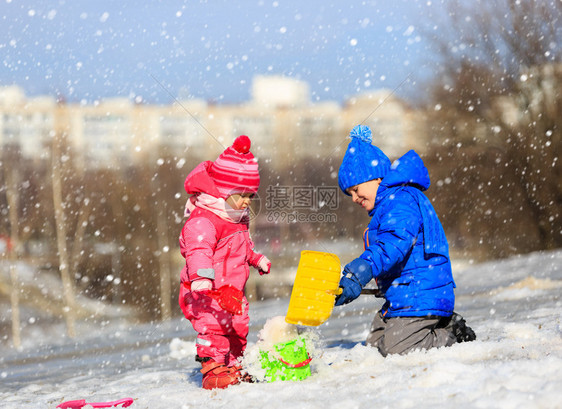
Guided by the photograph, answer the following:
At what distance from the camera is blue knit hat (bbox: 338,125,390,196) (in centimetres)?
382

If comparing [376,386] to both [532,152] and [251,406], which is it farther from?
[532,152]

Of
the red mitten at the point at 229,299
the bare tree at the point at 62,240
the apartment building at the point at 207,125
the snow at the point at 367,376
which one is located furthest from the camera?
the apartment building at the point at 207,125

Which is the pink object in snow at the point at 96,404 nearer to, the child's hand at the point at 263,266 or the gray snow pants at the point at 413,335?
the child's hand at the point at 263,266

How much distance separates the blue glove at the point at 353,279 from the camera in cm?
321

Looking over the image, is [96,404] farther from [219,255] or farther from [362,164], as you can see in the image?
[362,164]

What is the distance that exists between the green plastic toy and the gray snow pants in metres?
0.55

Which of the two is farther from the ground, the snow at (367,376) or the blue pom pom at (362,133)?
the blue pom pom at (362,133)

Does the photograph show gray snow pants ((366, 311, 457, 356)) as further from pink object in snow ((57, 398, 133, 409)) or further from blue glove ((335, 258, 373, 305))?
pink object in snow ((57, 398, 133, 409))

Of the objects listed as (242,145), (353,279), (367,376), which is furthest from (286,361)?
(242,145)

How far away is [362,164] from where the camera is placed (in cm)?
382

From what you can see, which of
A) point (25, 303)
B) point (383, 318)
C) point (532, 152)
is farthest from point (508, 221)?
point (25, 303)

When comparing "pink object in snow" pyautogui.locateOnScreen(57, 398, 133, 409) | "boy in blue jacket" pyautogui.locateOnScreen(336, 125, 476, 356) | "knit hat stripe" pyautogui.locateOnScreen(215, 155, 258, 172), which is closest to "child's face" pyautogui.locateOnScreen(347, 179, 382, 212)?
"boy in blue jacket" pyautogui.locateOnScreen(336, 125, 476, 356)

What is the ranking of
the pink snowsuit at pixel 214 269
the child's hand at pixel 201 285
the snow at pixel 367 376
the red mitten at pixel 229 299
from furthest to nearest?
the pink snowsuit at pixel 214 269 → the child's hand at pixel 201 285 → the red mitten at pixel 229 299 → the snow at pixel 367 376

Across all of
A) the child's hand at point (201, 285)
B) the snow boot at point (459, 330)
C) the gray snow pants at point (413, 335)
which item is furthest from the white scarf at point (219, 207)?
the snow boot at point (459, 330)
